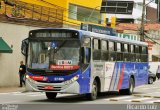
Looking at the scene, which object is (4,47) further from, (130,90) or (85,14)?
(85,14)

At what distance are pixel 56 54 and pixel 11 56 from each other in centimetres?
1538

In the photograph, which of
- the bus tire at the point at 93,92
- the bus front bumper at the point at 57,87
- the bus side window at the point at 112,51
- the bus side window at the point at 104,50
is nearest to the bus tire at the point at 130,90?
the bus side window at the point at 112,51

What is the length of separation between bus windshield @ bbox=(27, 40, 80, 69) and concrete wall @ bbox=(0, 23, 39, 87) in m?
13.7

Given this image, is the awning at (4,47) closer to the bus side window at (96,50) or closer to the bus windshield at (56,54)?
the bus side window at (96,50)

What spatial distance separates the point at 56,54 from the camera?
67.8 feet

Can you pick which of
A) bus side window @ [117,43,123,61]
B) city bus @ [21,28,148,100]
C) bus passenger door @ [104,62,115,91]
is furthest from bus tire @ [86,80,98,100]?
bus side window @ [117,43,123,61]

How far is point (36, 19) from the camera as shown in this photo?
126 feet

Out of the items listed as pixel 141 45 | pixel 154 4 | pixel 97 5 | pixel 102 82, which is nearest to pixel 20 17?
pixel 141 45

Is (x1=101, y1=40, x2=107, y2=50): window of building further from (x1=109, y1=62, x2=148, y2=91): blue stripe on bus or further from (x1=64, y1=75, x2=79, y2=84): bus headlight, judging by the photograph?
(x1=64, y1=75, x2=79, y2=84): bus headlight

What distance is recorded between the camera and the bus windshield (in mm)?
20594

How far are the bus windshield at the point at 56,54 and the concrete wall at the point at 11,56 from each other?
1372cm

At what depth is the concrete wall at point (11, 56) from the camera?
113 ft

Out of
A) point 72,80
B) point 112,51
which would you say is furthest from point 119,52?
point 72,80

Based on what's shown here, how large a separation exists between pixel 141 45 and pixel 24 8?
12070 millimetres
